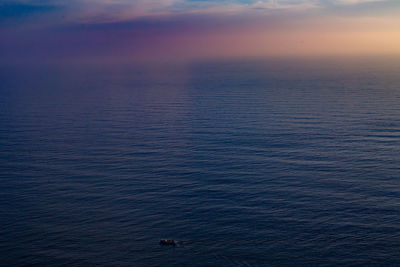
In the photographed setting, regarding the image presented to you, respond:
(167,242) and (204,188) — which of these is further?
(204,188)

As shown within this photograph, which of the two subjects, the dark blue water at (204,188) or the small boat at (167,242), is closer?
the dark blue water at (204,188)

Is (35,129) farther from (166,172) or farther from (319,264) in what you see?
(319,264)

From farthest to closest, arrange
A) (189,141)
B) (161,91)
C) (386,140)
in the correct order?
(161,91), (189,141), (386,140)

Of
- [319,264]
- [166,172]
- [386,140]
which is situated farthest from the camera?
[386,140]

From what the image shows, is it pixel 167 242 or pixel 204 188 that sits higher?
pixel 204 188

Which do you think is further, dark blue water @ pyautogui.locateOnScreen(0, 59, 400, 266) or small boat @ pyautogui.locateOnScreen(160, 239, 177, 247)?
small boat @ pyautogui.locateOnScreen(160, 239, 177, 247)

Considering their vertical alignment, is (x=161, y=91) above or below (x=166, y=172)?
above

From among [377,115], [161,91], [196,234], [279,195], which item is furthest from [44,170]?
[161,91]

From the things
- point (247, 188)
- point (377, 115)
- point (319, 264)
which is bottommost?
point (319, 264)
